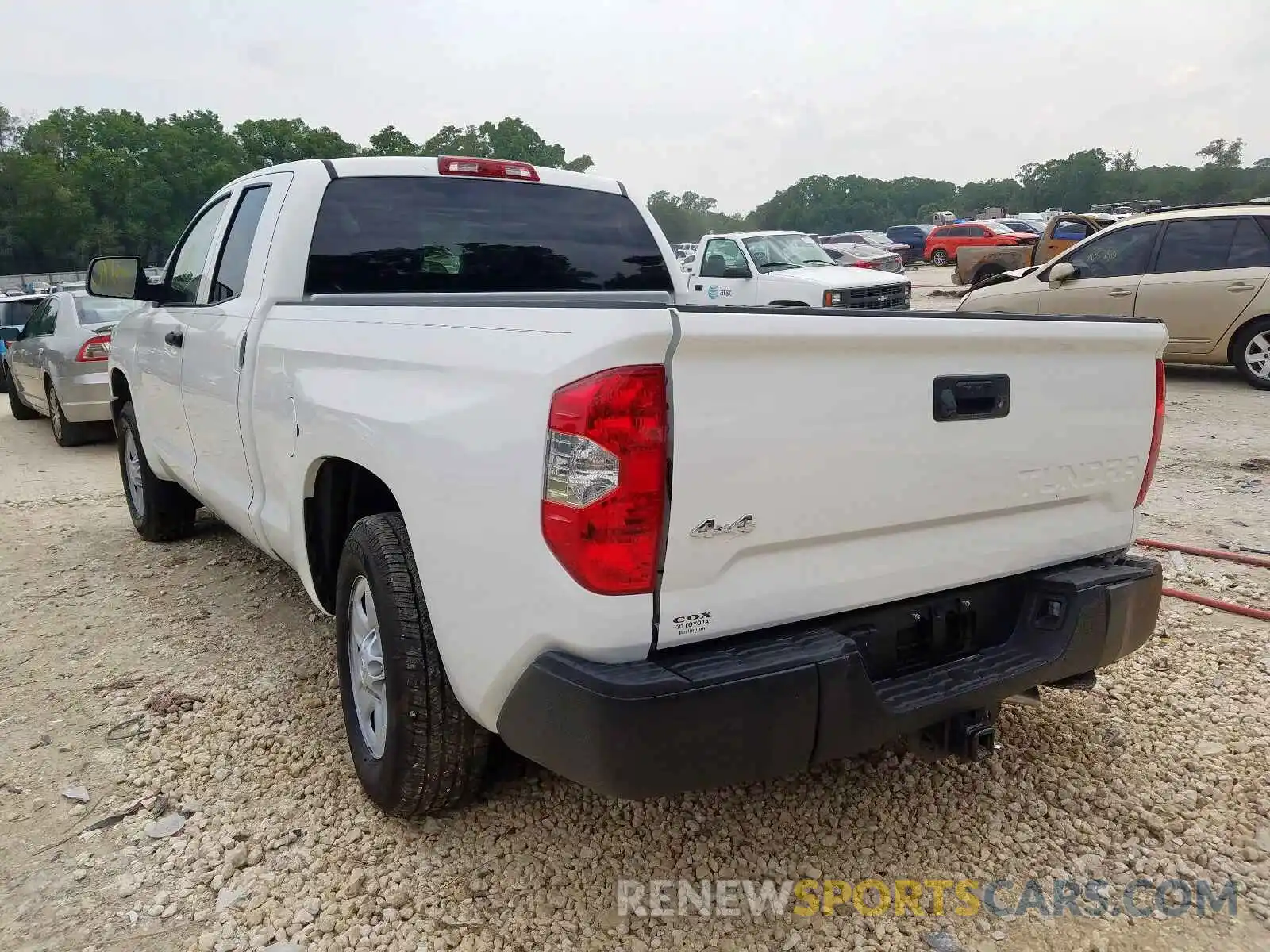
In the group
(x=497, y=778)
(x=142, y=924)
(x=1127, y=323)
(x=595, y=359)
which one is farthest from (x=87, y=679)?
(x=1127, y=323)

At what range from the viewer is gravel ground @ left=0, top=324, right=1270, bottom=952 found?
2.31 meters

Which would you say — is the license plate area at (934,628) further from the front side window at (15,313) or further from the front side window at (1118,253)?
the front side window at (15,313)

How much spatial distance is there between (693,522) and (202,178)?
77.6 m

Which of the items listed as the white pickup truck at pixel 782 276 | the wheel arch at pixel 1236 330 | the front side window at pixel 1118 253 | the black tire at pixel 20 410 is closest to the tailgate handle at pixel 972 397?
the wheel arch at pixel 1236 330

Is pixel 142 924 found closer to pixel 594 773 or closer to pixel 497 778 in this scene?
pixel 497 778

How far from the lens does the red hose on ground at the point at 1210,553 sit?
4.55 metres

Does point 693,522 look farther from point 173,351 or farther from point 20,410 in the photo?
point 20,410

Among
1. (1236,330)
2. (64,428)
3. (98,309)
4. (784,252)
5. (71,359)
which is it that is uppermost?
(784,252)

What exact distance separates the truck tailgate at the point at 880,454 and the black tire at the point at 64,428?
9512mm

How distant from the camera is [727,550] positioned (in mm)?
2018

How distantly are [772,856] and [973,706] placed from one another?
705 mm

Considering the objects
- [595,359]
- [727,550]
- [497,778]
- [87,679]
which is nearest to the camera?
[595,359]

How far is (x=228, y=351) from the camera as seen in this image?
3578mm

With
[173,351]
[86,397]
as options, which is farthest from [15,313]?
[173,351]
